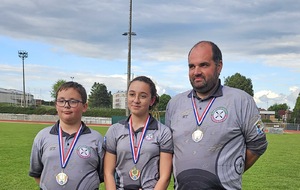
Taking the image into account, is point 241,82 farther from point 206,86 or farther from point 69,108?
point 69,108

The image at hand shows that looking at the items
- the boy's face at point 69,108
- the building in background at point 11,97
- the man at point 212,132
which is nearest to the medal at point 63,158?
the boy's face at point 69,108

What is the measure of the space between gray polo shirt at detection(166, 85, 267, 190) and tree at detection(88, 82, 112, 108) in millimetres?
99497

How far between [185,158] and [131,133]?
54 centimetres

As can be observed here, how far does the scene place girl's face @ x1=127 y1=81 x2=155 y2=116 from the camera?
3.21m

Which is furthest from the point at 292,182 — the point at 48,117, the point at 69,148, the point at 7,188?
the point at 48,117

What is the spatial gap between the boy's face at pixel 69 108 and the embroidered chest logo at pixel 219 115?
1240 millimetres

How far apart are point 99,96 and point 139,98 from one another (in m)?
101

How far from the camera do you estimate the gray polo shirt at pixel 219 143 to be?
→ 296 cm

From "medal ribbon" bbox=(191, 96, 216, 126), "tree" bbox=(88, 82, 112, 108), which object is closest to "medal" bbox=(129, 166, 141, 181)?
"medal ribbon" bbox=(191, 96, 216, 126)

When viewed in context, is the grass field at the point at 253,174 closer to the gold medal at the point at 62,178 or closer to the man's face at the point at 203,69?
the gold medal at the point at 62,178

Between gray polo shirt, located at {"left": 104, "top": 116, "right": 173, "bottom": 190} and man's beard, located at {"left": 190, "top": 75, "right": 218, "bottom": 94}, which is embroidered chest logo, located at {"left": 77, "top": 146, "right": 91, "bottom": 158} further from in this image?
man's beard, located at {"left": 190, "top": 75, "right": 218, "bottom": 94}

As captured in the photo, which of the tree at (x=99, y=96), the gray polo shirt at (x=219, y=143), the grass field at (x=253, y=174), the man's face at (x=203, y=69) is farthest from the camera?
the tree at (x=99, y=96)

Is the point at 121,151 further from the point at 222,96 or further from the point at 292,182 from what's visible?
the point at 292,182

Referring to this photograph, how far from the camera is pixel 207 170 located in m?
2.96
